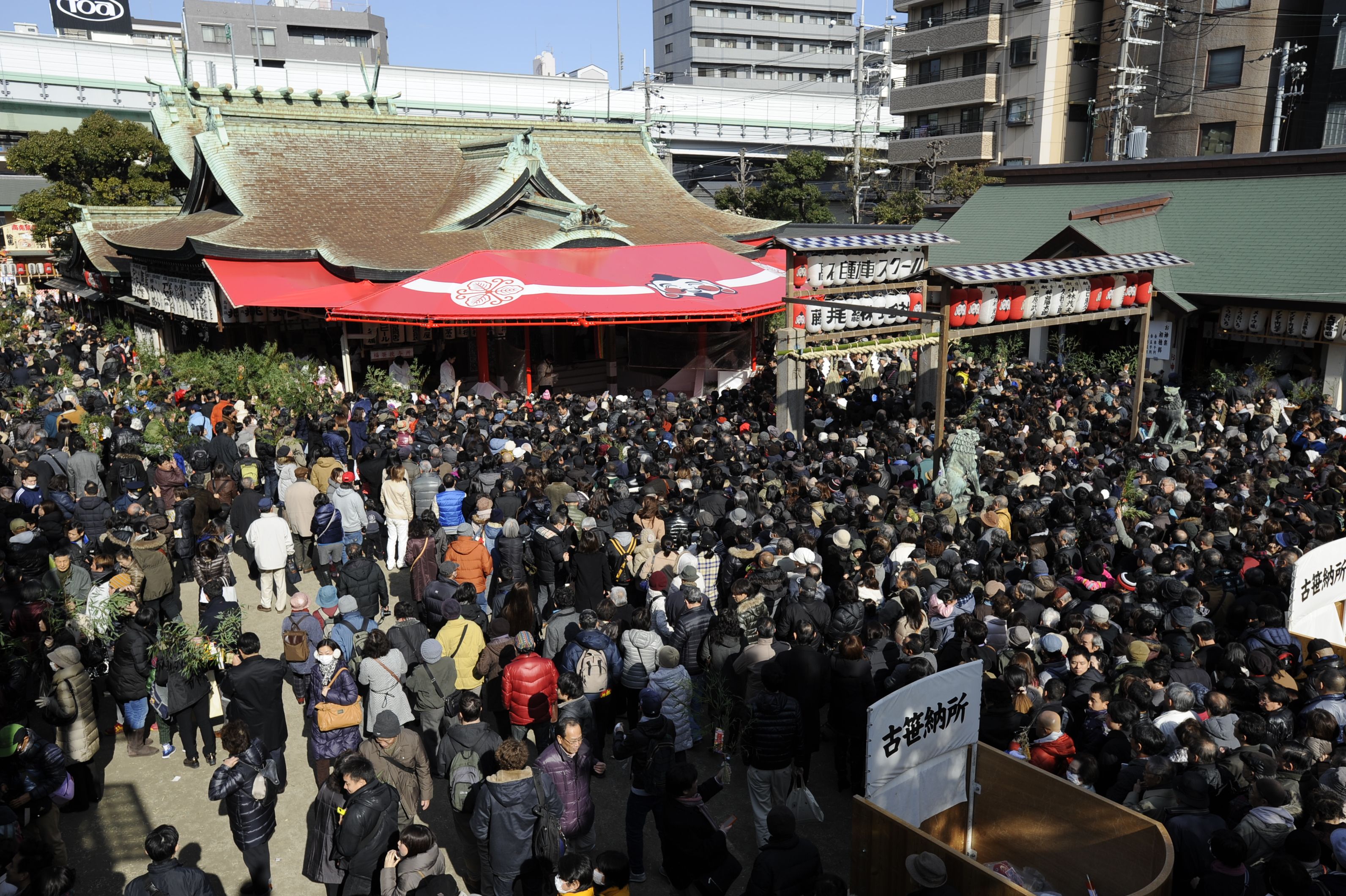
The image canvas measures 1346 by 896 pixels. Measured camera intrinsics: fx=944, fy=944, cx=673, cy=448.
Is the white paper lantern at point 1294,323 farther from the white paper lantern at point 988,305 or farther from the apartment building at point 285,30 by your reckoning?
the apartment building at point 285,30

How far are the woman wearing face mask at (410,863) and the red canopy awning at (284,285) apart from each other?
17286 mm

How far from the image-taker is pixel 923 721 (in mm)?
5949

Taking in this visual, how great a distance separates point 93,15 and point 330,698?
81.2 m

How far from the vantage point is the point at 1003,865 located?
6020 mm

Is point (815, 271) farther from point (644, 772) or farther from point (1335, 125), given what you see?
point (1335, 125)

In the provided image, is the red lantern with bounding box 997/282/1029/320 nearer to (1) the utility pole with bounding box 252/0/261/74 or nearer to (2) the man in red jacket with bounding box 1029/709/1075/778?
(2) the man in red jacket with bounding box 1029/709/1075/778

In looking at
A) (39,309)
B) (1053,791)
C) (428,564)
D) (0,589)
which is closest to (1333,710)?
(1053,791)

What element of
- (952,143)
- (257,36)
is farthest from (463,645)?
(257,36)

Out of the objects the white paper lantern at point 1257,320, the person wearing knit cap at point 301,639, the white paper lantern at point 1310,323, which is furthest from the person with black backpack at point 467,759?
the white paper lantern at point 1257,320

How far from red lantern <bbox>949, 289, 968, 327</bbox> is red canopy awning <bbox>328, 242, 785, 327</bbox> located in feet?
26.6

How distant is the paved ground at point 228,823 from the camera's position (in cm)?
680

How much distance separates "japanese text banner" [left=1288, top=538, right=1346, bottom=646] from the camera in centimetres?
788

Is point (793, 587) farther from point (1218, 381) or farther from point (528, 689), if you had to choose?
point (1218, 381)

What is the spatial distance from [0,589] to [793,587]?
7022 mm
